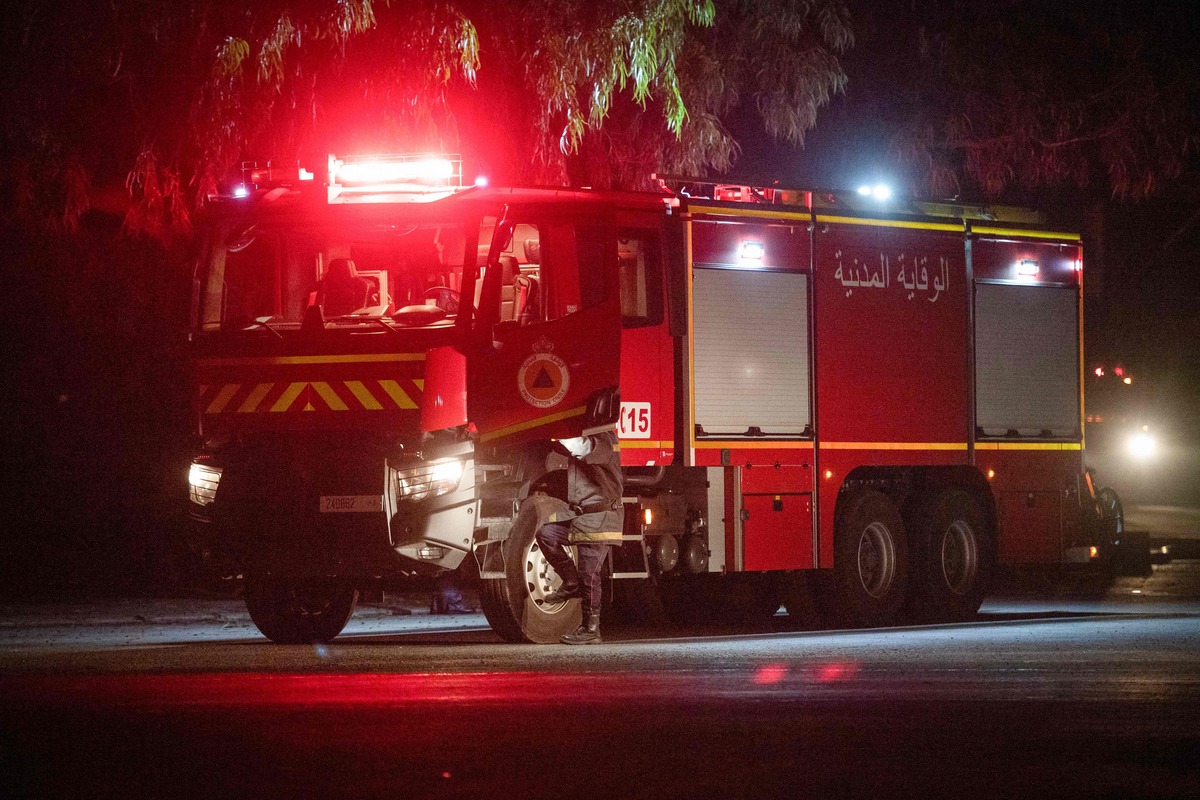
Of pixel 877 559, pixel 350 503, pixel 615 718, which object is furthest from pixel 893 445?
pixel 615 718

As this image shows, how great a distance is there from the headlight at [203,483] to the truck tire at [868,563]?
509cm

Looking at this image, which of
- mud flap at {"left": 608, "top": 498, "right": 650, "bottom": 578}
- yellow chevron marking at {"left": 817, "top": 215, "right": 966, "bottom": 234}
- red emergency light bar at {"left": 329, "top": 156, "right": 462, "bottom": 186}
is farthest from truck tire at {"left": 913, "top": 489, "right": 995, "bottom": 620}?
red emergency light bar at {"left": 329, "top": 156, "right": 462, "bottom": 186}

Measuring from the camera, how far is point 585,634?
12.4 m

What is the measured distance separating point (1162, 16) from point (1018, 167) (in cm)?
332

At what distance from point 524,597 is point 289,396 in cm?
211

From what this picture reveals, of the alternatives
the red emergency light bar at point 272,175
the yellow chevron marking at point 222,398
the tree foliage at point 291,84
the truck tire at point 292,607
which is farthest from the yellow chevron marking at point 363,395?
the tree foliage at point 291,84

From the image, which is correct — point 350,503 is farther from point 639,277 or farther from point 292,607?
point 639,277

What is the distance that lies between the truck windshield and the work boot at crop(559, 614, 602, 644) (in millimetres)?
2428

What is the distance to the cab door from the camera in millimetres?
11547

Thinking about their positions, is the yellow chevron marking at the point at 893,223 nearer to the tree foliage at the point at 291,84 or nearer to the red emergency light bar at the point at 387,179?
the tree foliage at the point at 291,84

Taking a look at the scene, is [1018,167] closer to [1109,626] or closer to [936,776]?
[1109,626]

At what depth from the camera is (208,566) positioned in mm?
11719

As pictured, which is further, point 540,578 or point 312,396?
point 540,578

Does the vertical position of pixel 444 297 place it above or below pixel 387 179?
below
